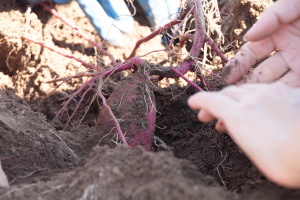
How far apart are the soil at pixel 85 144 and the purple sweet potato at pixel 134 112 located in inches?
2.7

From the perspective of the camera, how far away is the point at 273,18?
1239 mm

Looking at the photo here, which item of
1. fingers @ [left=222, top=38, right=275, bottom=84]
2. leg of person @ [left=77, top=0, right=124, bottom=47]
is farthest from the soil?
fingers @ [left=222, top=38, right=275, bottom=84]

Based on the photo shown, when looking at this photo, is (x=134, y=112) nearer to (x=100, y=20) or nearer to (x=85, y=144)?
(x=85, y=144)

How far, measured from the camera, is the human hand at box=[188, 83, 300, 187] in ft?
2.38

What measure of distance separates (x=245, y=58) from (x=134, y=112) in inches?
23.9

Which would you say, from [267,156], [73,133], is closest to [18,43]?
[73,133]

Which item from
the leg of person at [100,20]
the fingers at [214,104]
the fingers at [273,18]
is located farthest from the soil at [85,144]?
the fingers at [273,18]

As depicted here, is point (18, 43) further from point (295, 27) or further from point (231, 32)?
point (295, 27)

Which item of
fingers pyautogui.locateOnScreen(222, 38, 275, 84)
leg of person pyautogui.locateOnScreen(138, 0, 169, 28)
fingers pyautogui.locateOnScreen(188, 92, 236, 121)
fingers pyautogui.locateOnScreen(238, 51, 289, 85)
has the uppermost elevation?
fingers pyautogui.locateOnScreen(188, 92, 236, 121)

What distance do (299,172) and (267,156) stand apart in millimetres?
75

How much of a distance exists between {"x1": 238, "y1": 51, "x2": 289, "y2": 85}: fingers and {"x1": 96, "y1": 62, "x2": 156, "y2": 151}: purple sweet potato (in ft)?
1.76

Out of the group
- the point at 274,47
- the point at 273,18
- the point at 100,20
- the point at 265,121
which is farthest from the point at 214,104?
the point at 100,20

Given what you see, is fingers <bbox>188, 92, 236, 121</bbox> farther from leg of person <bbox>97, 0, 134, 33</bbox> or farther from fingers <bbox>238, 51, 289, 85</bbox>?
leg of person <bbox>97, 0, 134, 33</bbox>

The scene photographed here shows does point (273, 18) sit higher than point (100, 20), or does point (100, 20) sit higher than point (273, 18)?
point (100, 20)
